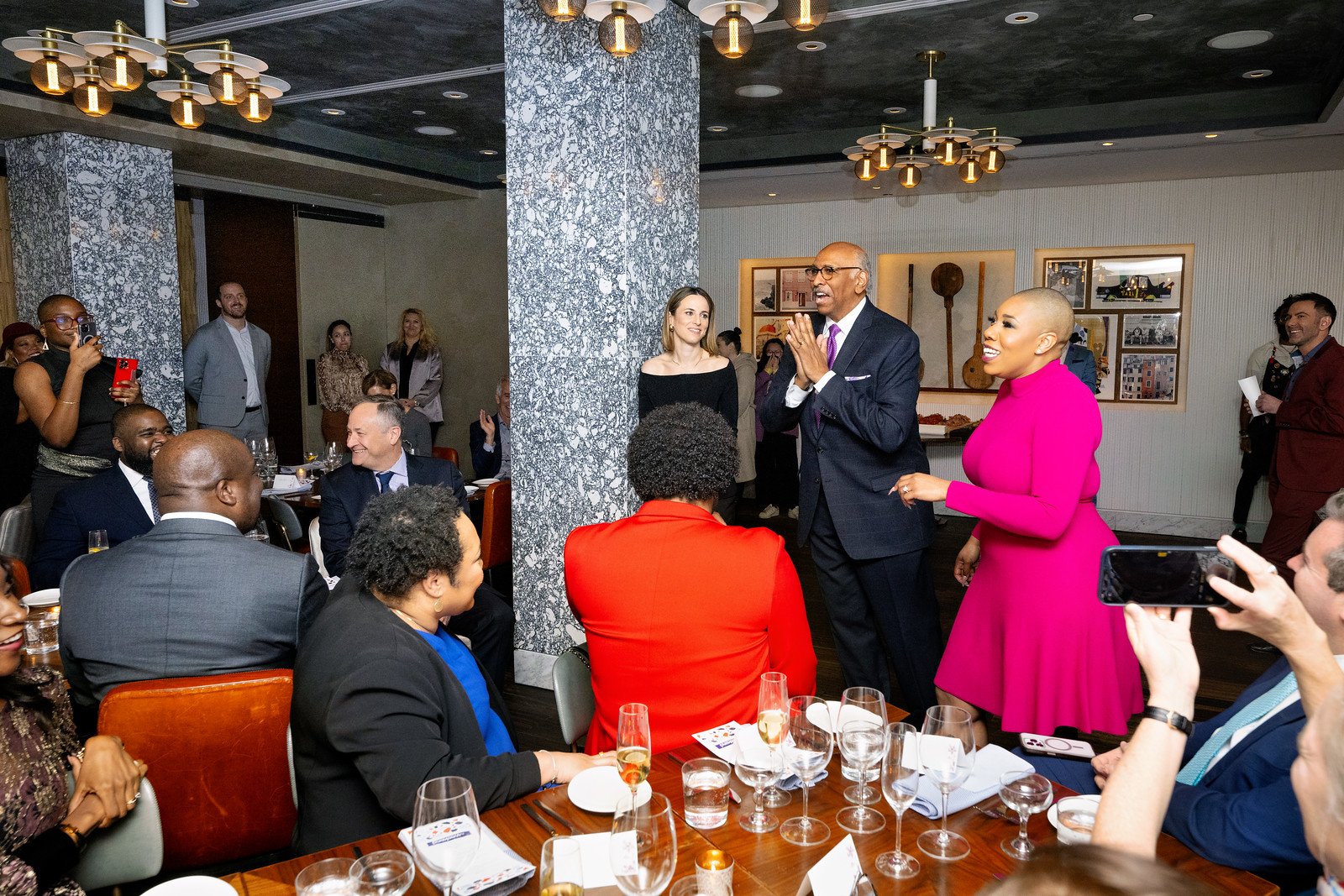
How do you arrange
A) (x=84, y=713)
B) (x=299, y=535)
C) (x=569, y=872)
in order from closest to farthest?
(x=569, y=872)
(x=84, y=713)
(x=299, y=535)

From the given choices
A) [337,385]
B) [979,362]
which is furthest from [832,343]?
[337,385]

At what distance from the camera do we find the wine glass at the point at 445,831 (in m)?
1.29

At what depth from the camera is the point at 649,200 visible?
4.23 metres

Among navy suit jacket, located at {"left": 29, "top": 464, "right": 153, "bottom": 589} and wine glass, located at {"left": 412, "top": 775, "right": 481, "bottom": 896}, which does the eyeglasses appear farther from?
navy suit jacket, located at {"left": 29, "top": 464, "right": 153, "bottom": 589}

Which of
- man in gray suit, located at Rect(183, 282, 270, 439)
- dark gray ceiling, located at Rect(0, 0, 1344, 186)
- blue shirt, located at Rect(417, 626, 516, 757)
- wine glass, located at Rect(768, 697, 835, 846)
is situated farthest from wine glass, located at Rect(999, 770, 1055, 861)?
man in gray suit, located at Rect(183, 282, 270, 439)

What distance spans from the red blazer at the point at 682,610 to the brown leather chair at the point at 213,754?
0.70 meters

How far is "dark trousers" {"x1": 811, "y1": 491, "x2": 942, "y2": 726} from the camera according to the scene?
3.30m

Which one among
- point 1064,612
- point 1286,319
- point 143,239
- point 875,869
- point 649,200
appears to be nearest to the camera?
point 875,869

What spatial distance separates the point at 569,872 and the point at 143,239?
7331 mm

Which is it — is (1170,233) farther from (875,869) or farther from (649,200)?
(875,869)

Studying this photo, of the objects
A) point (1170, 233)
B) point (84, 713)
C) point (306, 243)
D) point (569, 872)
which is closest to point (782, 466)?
point (1170, 233)

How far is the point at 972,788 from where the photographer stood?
1672mm

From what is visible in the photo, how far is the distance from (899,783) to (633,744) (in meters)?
0.47

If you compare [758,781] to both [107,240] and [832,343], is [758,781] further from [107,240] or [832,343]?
[107,240]
